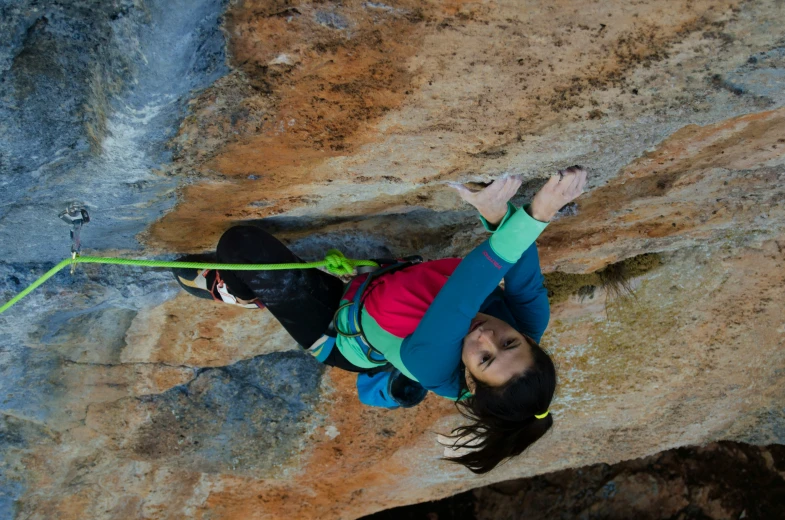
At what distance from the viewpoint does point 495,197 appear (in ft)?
5.03

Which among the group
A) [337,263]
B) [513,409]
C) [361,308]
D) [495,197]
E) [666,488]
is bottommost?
[666,488]

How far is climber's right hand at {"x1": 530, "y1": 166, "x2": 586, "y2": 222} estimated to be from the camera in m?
1.42

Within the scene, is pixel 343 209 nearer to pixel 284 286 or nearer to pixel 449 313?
pixel 284 286

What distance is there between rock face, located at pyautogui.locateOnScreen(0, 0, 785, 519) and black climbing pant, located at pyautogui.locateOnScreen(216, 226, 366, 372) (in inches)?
3.7

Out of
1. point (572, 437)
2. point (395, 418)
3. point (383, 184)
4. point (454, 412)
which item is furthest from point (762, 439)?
point (383, 184)

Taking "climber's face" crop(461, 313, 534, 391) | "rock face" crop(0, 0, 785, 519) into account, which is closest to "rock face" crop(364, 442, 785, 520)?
"rock face" crop(0, 0, 785, 519)

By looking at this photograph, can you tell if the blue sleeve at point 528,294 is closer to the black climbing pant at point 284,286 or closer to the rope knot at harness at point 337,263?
the rope knot at harness at point 337,263

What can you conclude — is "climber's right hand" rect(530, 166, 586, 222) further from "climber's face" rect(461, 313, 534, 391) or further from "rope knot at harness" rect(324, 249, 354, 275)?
"rope knot at harness" rect(324, 249, 354, 275)

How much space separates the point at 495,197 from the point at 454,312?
0.31m

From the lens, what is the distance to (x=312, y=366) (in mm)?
2707

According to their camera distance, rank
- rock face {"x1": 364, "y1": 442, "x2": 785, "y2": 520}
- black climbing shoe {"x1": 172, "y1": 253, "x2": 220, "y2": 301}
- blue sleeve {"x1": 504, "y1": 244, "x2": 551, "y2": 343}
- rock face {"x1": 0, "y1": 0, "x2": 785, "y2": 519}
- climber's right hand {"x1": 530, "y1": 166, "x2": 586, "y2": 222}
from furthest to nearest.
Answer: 1. rock face {"x1": 364, "y1": 442, "x2": 785, "y2": 520}
2. black climbing shoe {"x1": 172, "y1": 253, "x2": 220, "y2": 301}
3. blue sleeve {"x1": 504, "y1": 244, "x2": 551, "y2": 343}
4. climber's right hand {"x1": 530, "y1": 166, "x2": 586, "y2": 222}
5. rock face {"x1": 0, "y1": 0, "x2": 785, "y2": 519}

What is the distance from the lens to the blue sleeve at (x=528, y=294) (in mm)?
1671

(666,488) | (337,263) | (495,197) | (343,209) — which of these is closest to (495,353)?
(495,197)

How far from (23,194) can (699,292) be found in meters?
2.39
